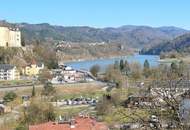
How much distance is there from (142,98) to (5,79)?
22.7 meters

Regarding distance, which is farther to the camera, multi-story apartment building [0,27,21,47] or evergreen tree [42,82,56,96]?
multi-story apartment building [0,27,21,47]

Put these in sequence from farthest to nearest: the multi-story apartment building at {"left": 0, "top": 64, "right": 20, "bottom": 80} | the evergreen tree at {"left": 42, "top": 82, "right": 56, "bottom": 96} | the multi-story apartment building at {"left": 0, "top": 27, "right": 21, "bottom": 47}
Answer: the multi-story apartment building at {"left": 0, "top": 27, "right": 21, "bottom": 47} → the multi-story apartment building at {"left": 0, "top": 64, "right": 20, "bottom": 80} → the evergreen tree at {"left": 42, "top": 82, "right": 56, "bottom": 96}

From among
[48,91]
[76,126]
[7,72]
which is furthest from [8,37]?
[76,126]

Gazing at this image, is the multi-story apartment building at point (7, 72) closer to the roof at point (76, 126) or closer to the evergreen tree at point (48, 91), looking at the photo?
the evergreen tree at point (48, 91)

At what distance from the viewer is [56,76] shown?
26266 mm

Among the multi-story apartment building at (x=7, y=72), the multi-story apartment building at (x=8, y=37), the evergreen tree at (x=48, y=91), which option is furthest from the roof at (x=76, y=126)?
the multi-story apartment building at (x=8, y=37)

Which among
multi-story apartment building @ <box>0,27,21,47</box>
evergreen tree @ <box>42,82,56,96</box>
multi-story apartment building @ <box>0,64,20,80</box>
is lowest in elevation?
evergreen tree @ <box>42,82,56,96</box>

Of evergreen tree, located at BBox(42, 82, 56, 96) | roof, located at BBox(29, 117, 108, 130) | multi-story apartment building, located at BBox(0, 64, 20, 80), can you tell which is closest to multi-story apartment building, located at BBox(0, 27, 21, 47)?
multi-story apartment building, located at BBox(0, 64, 20, 80)

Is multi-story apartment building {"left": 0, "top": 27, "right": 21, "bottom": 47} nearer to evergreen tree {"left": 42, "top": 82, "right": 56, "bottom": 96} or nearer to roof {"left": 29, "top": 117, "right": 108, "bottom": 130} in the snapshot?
evergreen tree {"left": 42, "top": 82, "right": 56, "bottom": 96}

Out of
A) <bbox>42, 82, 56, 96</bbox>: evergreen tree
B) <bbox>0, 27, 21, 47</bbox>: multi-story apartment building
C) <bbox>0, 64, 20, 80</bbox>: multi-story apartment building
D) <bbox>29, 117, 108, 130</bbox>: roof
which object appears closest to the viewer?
<bbox>29, 117, 108, 130</bbox>: roof

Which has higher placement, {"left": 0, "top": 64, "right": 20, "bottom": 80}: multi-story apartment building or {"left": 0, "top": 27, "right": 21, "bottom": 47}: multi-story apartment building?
{"left": 0, "top": 27, "right": 21, "bottom": 47}: multi-story apartment building

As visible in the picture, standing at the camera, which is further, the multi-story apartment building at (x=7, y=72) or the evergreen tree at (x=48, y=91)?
the multi-story apartment building at (x=7, y=72)

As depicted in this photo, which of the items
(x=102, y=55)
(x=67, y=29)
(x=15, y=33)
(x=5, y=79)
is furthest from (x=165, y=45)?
(x=5, y=79)

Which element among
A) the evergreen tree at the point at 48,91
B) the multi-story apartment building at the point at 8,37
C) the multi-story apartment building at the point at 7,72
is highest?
the multi-story apartment building at the point at 8,37
